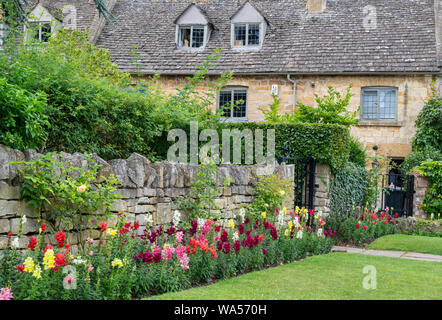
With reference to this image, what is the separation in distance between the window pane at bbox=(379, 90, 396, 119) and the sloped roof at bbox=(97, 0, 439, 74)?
1.09m

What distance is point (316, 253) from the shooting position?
366 inches

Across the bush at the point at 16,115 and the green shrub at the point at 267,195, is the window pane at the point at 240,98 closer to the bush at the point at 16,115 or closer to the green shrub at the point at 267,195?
the green shrub at the point at 267,195

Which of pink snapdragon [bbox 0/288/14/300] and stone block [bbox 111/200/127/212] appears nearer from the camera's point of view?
pink snapdragon [bbox 0/288/14/300]

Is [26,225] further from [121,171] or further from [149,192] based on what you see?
[149,192]

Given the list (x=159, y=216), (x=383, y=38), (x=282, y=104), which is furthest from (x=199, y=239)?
A: (x=383, y=38)

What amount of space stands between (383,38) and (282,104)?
452 centimetres

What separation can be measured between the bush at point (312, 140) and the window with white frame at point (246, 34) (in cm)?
895

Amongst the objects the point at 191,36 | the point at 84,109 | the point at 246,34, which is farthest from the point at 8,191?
the point at 191,36

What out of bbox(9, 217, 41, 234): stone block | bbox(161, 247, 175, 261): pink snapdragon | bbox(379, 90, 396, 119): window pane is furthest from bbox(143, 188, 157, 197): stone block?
bbox(379, 90, 396, 119): window pane

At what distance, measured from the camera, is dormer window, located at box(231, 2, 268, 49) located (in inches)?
822

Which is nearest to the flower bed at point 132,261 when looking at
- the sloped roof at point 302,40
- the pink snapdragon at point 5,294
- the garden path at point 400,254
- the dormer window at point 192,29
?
the pink snapdragon at point 5,294

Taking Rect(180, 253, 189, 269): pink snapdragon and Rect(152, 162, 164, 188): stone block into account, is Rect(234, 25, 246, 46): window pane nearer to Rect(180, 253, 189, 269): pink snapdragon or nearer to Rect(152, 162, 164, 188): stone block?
Rect(152, 162, 164, 188): stone block
